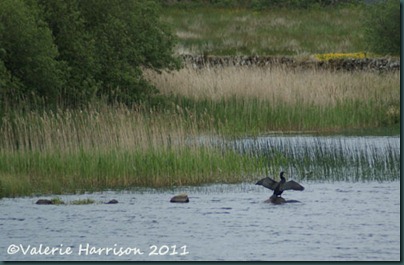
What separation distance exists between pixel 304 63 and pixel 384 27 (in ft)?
10.2

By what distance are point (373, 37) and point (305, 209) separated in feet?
69.7

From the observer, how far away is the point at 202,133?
87.0 feet

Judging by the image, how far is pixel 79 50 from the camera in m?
28.4

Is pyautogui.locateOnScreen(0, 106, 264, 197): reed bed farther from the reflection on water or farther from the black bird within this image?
the black bird

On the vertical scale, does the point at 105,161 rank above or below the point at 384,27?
below

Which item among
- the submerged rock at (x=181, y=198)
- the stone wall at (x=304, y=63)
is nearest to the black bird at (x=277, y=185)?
the submerged rock at (x=181, y=198)

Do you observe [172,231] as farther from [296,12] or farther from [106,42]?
[296,12]

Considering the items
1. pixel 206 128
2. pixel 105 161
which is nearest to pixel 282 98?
pixel 206 128

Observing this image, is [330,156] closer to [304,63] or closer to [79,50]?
[79,50]

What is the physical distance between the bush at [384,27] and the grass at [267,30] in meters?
5.87

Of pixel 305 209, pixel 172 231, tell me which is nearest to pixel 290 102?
pixel 305 209

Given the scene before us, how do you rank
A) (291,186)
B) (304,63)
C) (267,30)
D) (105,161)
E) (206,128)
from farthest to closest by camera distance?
(267,30)
(304,63)
(206,128)
(105,161)
(291,186)

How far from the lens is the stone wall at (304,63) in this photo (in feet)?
124

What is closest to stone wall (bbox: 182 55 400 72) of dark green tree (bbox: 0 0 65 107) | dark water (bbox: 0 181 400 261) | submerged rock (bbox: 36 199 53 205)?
dark green tree (bbox: 0 0 65 107)
